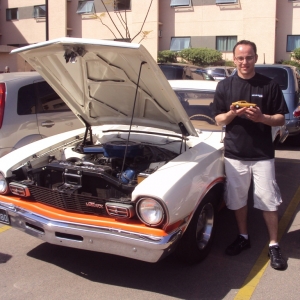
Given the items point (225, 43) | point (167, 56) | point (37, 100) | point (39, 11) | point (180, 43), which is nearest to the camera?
point (37, 100)

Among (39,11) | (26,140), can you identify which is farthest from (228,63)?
(26,140)

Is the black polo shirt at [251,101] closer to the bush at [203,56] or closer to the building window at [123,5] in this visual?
the bush at [203,56]

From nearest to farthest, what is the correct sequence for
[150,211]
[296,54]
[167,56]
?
[150,211]
[296,54]
[167,56]

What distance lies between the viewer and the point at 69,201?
12.0ft

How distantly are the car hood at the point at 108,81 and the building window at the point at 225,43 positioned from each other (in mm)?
26866

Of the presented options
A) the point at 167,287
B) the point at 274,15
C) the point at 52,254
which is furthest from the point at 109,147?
the point at 274,15

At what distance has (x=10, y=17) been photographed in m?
35.3

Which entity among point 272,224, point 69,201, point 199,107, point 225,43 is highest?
point 225,43

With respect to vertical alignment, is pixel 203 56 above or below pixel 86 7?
below

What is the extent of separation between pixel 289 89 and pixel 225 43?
74.2 ft

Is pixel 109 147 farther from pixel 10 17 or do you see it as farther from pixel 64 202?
pixel 10 17

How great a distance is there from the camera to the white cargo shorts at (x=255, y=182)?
399 centimetres

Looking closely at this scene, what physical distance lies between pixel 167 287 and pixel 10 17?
117 feet

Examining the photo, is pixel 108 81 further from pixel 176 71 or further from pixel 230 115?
pixel 176 71
